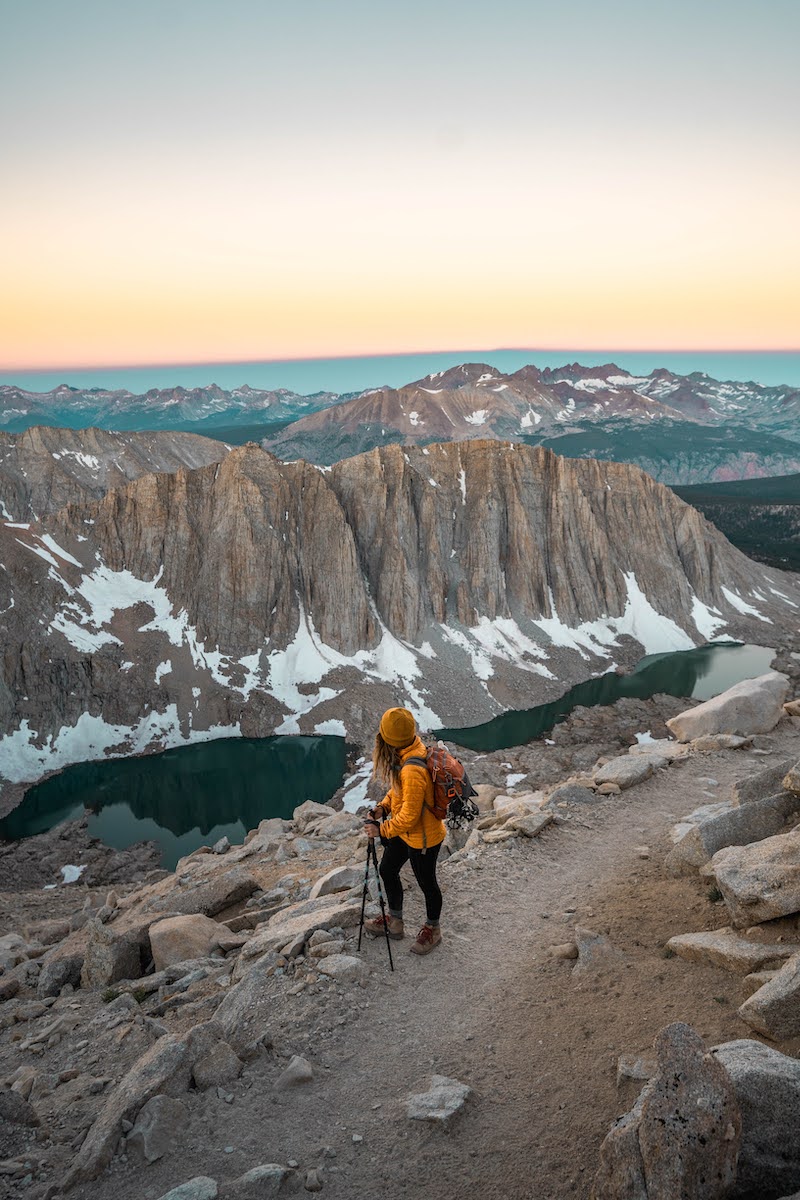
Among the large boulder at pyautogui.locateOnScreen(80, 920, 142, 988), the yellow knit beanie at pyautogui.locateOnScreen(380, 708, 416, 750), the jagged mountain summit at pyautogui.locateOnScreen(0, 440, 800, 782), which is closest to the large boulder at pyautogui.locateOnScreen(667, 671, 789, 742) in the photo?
the yellow knit beanie at pyautogui.locateOnScreen(380, 708, 416, 750)

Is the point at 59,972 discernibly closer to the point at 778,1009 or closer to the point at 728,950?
the point at 728,950

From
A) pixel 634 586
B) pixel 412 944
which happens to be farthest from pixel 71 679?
pixel 634 586

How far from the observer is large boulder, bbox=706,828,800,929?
770cm

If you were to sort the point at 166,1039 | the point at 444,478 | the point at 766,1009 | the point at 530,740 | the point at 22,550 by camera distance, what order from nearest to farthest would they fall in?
the point at 766,1009
the point at 166,1039
the point at 530,740
the point at 22,550
the point at 444,478

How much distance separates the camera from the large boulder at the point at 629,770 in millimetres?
16719

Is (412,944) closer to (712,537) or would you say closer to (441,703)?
(441,703)

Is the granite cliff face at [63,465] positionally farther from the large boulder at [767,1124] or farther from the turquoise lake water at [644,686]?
the large boulder at [767,1124]

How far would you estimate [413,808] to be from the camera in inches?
321

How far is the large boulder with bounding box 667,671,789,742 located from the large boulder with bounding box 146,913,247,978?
15.5 metres

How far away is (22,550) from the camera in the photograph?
7212 cm

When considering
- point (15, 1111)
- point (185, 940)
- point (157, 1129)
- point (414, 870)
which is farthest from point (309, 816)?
point (157, 1129)

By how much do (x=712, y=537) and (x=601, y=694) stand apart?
5241cm

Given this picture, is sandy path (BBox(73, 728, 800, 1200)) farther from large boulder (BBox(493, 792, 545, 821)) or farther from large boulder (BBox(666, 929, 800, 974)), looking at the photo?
large boulder (BBox(493, 792, 545, 821))

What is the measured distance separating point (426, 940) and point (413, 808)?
8.46 ft
